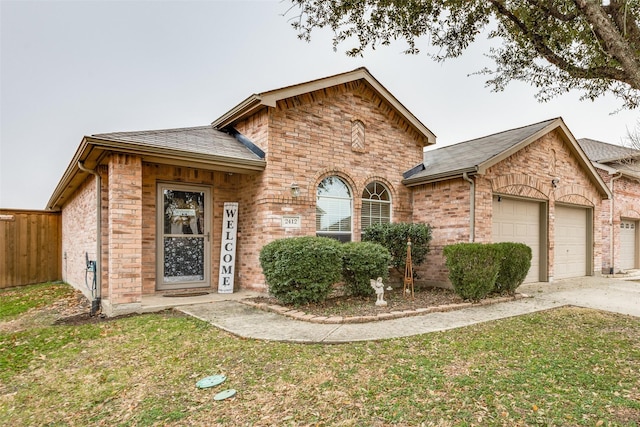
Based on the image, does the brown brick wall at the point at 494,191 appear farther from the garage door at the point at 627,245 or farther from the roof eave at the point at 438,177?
the garage door at the point at 627,245

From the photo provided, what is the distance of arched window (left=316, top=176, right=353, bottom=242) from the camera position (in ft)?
28.5

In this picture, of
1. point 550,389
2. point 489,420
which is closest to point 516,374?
point 550,389

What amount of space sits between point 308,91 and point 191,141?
116 inches

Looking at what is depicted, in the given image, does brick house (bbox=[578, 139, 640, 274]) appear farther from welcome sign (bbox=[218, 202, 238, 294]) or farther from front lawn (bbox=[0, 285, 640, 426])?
welcome sign (bbox=[218, 202, 238, 294])

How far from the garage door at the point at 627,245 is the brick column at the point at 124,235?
17649mm

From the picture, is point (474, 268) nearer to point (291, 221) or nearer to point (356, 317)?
point (356, 317)

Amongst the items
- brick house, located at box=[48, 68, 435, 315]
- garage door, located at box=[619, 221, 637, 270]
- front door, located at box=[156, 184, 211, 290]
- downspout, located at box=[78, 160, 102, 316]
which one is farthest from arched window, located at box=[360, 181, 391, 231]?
garage door, located at box=[619, 221, 637, 270]

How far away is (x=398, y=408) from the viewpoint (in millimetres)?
2914

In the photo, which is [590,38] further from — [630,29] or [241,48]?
[241,48]

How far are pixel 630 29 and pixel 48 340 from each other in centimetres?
901

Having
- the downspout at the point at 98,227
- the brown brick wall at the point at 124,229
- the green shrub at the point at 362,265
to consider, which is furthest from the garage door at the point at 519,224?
the downspout at the point at 98,227

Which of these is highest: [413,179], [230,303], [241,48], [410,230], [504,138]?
[241,48]

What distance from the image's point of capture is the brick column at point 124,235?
6.24 meters

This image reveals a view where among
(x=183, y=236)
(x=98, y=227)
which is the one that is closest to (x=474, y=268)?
(x=183, y=236)
